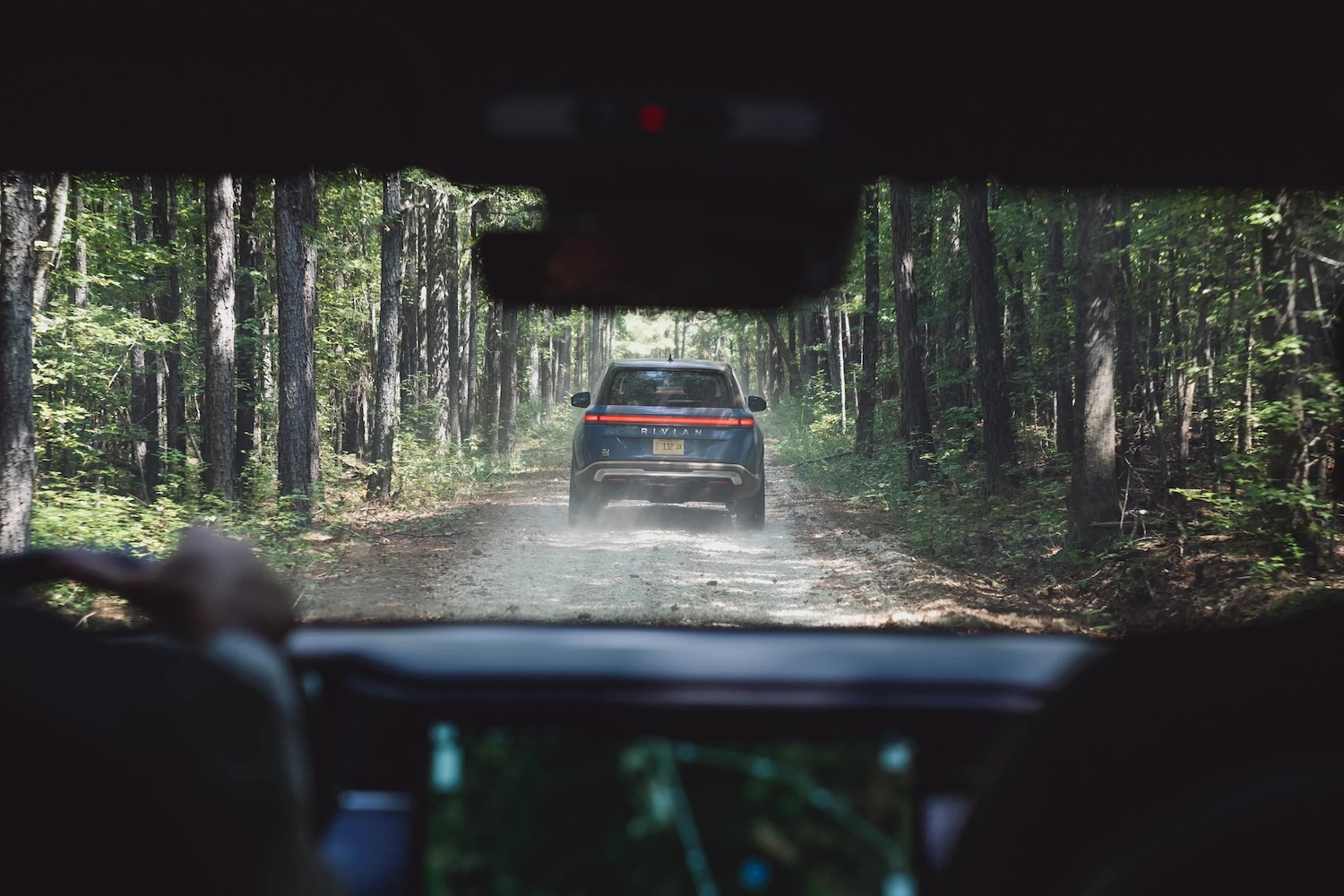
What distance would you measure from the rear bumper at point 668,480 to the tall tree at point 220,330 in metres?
5.62

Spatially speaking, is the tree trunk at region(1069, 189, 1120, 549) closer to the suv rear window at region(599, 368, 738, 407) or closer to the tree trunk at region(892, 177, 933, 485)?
the suv rear window at region(599, 368, 738, 407)

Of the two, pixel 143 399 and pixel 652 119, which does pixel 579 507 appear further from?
pixel 143 399

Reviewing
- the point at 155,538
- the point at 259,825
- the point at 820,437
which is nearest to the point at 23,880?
the point at 259,825

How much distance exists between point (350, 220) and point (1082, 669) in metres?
22.3

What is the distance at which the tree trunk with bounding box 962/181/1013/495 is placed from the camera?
46.2ft

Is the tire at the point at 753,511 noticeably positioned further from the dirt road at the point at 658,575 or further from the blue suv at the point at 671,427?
the blue suv at the point at 671,427

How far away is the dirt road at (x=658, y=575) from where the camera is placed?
7.51 metres

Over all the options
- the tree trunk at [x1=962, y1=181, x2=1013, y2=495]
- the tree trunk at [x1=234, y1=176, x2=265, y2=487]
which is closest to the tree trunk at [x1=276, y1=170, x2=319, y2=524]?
the tree trunk at [x1=234, y1=176, x2=265, y2=487]

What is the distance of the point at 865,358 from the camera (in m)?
23.0

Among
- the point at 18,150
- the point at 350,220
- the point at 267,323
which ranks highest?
the point at 350,220

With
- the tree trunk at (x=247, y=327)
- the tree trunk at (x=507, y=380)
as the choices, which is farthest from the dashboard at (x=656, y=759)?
the tree trunk at (x=507, y=380)

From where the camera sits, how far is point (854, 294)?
80.6 feet

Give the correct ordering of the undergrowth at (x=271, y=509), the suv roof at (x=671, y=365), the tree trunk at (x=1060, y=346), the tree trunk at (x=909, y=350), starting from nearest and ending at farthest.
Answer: the undergrowth at (x=271, y=509) < the suv roof at (x=671, y=365) < the tree trunk at (x=909, y=350) < the tree trunk at (x=1060, y=346)

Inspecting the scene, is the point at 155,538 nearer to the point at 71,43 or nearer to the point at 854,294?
the point at 71,43
